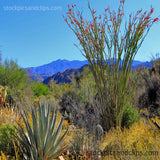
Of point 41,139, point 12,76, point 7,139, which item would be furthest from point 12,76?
point 41,139

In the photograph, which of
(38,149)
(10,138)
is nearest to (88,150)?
(38,149)

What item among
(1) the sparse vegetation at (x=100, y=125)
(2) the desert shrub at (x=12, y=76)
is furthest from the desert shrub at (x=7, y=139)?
(2) the desert shrub at (x=12, y=76)

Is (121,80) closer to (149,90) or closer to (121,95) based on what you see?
(121,95)

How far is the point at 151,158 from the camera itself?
2.62m

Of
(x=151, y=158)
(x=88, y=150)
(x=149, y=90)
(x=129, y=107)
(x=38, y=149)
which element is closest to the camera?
(x=151, y=158)

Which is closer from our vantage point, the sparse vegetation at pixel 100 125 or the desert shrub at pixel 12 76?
the sparse vegetation at pixel 100 125

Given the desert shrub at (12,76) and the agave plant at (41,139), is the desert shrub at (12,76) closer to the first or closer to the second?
the desert shrub at (12,76)

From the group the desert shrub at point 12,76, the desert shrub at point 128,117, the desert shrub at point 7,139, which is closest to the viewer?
the desert shrub at point 7,139

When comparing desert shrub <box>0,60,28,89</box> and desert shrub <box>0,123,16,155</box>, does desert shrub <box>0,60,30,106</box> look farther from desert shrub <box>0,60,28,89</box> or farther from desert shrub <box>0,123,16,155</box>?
desert shrub <box>0,123,16,155</box>

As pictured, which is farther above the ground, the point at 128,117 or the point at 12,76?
the point at 12,76

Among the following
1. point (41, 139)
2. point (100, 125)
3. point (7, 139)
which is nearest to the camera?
point (41, 139)

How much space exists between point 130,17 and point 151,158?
365 cm

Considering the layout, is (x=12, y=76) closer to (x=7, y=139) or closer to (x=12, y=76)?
(x=12, y=76)

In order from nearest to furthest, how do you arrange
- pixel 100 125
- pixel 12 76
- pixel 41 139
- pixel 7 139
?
pixel 41 139 < pixel 7 139 < pixel 100 125 < pixel 12 76
